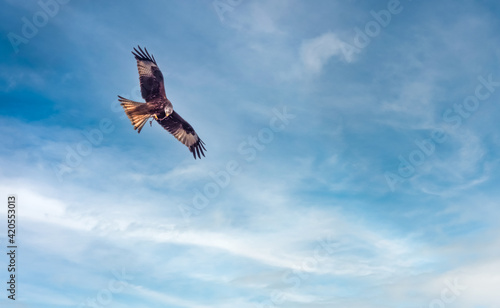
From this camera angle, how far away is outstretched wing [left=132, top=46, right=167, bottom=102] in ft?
72.8

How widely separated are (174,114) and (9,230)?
14.3m

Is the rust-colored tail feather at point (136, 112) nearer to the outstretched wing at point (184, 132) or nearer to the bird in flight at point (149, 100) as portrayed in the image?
the bird in flight at point (149, 100)

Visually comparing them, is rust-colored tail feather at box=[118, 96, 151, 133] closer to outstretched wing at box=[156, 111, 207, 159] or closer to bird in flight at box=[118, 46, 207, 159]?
bird in flight at box=[118, 46, 207, 159]

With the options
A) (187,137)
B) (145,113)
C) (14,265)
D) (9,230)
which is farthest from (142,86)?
(14,265)

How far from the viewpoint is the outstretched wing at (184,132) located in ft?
85.3

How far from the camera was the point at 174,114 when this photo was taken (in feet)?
83.3

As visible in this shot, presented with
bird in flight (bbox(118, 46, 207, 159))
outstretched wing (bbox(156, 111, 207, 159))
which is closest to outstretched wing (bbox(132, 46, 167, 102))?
bird in flight (bbox(118, 46, 207, 159))

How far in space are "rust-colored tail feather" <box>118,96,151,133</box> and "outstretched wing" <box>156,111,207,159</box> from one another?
497cm

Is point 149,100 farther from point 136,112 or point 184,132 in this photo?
point 184,132

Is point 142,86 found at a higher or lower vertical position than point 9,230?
higher

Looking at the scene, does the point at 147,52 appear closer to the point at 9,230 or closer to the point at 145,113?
the point at 145,113

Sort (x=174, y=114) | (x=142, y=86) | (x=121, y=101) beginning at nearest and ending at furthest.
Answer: (x=121, y=101) < (x=142, y=86) < (x=174, y=114)

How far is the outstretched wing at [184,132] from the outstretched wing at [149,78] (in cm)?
359

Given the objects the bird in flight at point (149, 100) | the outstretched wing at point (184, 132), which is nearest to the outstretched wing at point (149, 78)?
the bird in flight at point (149, 100)
